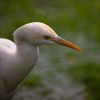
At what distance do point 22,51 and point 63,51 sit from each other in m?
1.66

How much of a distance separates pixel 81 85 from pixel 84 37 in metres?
0.91

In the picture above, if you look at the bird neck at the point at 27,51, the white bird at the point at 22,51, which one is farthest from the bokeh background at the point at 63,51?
the bird neck at the point at 27,51

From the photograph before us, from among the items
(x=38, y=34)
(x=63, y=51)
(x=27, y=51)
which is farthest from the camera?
(x=63, y=51)

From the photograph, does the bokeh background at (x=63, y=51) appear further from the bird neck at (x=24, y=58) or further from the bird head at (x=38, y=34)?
the bird head at (x=38, y=34)

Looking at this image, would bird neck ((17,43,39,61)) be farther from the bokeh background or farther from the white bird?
the bokeh background

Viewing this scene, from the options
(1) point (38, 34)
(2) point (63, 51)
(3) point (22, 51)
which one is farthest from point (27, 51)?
(2) point (63, 51)

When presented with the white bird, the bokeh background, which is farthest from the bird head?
the bokeh background

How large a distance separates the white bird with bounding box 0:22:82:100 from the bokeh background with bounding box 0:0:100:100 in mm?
829

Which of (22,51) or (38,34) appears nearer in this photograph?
(38,34)

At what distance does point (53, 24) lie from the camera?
5.22 m

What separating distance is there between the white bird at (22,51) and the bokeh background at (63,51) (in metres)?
0.83

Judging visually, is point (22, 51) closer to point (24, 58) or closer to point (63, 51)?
point (24, 58)

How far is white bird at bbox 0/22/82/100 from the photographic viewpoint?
9.73 feet

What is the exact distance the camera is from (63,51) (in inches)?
185
